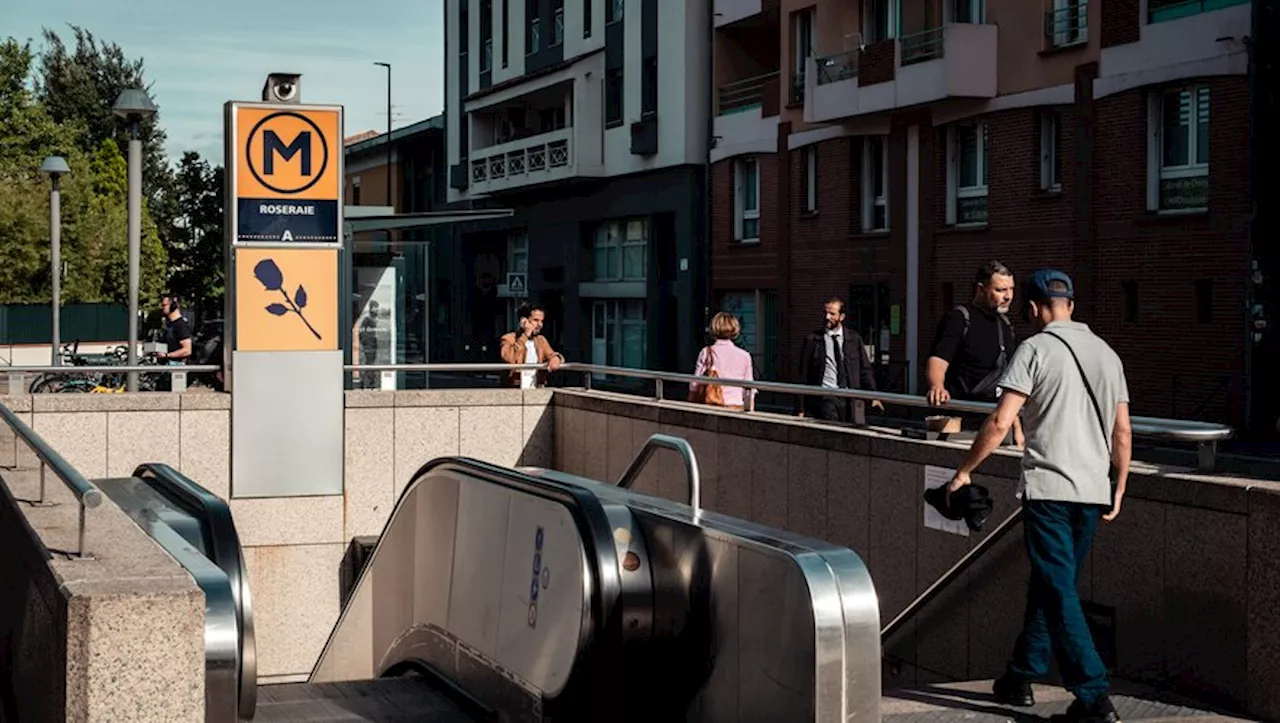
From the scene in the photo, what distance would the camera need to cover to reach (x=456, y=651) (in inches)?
349

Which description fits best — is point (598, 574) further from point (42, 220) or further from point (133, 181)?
point (42, 220)

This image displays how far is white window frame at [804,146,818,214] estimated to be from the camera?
116 feet

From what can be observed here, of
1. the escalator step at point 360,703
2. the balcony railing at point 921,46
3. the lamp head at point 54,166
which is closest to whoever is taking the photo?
the escalator step at point 360,703

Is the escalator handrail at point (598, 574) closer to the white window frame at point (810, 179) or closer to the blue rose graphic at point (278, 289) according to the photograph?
the blue rose graphic at point (278, 289)

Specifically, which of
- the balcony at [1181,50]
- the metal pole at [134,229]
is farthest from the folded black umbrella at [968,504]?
the balcony at [1181,50]

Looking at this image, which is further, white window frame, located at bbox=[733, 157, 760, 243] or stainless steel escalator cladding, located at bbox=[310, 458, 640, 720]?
white window frame, located at bbox=[733, 157, 760, 243]

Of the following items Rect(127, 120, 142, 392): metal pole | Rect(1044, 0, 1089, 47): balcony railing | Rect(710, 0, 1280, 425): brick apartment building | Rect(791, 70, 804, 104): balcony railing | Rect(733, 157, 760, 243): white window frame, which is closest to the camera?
Rect(127, 120, 142, 392): metal pole

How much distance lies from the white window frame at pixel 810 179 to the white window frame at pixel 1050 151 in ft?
24.0

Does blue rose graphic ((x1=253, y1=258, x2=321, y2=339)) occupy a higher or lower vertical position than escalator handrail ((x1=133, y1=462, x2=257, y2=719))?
higher

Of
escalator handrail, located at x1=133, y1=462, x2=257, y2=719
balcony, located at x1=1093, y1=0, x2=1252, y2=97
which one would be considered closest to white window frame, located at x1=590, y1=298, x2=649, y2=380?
balcony, located at x1=1093, y1=0, x2=1252, y2=97

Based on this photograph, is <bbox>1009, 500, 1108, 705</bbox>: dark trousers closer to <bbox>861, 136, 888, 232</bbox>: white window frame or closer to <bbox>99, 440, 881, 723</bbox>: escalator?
<bbox>99, 440, 881, 723</bbox>: escalator

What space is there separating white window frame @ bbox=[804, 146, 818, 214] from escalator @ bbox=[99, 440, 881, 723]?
26275mm

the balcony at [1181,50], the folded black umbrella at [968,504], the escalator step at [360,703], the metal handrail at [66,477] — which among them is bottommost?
the escalator step at [360,703]

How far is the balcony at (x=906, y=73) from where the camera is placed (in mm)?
29000
